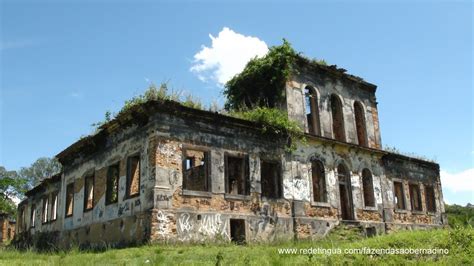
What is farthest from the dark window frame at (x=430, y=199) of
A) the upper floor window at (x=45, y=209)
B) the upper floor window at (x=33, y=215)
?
the upper floor window at (x=33, y=215)

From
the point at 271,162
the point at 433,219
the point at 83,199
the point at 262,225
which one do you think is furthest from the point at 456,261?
the point at 433,219

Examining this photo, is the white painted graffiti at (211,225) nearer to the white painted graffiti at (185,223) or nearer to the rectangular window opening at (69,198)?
the white painted graffiti at (185,223)

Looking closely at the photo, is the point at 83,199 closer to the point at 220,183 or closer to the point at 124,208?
the point at 124,208

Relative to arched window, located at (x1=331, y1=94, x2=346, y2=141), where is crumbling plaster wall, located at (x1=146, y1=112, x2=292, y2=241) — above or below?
below

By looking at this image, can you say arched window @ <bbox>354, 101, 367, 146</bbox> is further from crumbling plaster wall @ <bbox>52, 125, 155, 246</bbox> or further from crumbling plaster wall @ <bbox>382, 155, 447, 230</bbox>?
crumbling plaster wall @ <bbox>52, 125, 155, 246</bbox>

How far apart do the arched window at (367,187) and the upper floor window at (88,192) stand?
478 inches

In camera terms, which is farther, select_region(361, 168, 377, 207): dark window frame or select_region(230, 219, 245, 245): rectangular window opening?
select_region(361, 168, 377, 207): dark window frame

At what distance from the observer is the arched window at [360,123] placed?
22.2 metres

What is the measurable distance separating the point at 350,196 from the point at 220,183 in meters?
7.08

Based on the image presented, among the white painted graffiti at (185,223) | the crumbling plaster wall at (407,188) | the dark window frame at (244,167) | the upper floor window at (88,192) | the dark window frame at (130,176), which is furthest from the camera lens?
the crumbling plaster wall at (407,188)

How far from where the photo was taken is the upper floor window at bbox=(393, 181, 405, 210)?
22906mm

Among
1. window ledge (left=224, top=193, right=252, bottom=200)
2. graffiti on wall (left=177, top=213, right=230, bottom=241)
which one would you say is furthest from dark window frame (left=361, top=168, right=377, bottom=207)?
graffiti on wall (left=177, top=213, right=230, bottom=241)

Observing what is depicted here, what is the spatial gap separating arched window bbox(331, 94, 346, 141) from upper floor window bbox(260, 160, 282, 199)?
16.7 ft

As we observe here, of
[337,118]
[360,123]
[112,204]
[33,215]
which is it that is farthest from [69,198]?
[360,123]
